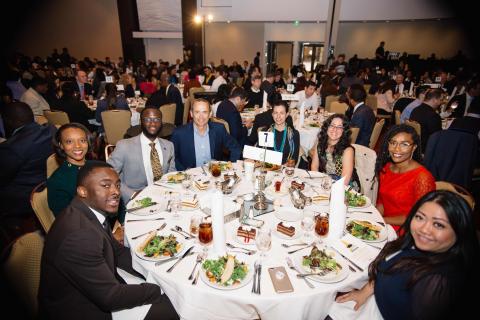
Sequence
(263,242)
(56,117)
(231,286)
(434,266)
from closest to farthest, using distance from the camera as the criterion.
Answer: (434,266) < (231,286) < (263,242) < (56,117)

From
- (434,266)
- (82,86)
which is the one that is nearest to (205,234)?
(434,266)

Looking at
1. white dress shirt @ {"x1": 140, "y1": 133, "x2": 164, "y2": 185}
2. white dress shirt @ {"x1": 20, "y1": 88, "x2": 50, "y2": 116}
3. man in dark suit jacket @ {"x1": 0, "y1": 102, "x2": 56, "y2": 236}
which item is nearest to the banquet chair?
man in dark suit jacket @ {"x1": 0, "y1": 102, "x2": 56, "y2": 236}

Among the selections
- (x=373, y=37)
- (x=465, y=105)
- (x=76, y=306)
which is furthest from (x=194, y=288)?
(x=373, y=37)

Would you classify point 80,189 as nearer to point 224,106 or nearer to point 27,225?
point 27,225

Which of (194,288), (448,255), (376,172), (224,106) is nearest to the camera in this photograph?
(448,255)

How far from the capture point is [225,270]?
1538 millimetres

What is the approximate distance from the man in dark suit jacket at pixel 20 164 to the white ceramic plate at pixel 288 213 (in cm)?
249

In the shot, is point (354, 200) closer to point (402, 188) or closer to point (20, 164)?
point (402, 188)

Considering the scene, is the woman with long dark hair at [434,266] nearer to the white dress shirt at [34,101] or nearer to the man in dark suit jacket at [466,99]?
the man in dark suit jacket at [466,99]

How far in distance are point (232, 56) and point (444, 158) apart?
13.5 m

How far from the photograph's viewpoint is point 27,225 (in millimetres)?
3758

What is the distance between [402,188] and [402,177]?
0.10 metres

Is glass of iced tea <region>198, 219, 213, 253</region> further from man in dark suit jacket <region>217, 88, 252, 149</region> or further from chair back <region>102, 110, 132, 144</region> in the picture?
chair back <region>102, 110, 132, 144</region>

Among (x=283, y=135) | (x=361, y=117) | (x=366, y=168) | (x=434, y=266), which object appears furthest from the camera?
(x=361, y=117)
